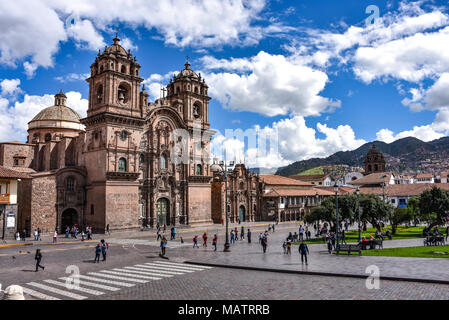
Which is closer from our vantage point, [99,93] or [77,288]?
[77,288]

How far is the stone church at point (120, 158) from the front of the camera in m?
40.7

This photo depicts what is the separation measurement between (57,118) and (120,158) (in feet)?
72.4

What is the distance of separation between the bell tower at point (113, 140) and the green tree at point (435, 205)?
3418 centimetres

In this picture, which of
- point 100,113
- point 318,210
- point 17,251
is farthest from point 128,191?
point 318,210

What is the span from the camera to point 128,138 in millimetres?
44031

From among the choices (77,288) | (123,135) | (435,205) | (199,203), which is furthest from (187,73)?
(77,288)

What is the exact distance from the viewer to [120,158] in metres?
43.0

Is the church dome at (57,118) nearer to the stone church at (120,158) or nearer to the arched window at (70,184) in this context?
the stone church at (120,158)

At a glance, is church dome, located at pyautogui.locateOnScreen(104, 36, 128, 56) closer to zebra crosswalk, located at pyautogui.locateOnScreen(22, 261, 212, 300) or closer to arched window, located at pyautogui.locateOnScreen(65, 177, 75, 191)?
arched window, located at pyautogui.locateOnScreen(65, 177, 75, 191)

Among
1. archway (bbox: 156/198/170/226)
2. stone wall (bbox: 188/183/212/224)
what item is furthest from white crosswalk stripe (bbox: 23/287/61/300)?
stone wall (bbox: 188/183/212/224)

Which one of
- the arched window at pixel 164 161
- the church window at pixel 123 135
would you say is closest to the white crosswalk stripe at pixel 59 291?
the church window at pixel 123 135

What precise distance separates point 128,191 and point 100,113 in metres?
10.5

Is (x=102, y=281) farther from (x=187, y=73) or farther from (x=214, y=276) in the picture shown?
(x=187, y=73)
